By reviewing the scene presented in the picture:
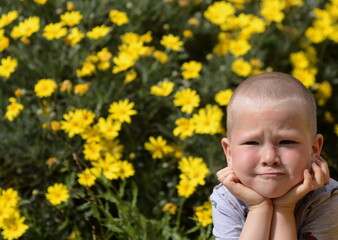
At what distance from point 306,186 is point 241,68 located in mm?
1673

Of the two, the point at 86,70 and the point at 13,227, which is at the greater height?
the point at 86,70

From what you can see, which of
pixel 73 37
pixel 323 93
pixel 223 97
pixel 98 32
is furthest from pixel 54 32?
pixel 323 93

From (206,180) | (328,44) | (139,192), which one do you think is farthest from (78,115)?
(328,44)

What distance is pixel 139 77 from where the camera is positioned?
11.3 feet

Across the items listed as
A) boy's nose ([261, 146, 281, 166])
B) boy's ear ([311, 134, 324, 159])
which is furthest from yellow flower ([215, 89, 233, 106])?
boy's nose ([261, 146, 281, 166])

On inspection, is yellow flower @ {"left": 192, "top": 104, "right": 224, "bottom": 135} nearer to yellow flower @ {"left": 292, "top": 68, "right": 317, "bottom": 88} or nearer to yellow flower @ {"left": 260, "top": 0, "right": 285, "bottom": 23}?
yellow flower @ {"left": 292, "top": 68, "right": 317, "bottom": 88}

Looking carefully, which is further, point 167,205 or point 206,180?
point 206,180

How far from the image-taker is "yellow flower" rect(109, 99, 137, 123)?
305cm

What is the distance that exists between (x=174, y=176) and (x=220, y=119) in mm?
386

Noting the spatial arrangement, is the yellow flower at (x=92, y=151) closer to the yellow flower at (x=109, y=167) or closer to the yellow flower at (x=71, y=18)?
the yellow flower at (x=109, y=167)

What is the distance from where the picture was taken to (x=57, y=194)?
288 centimetres

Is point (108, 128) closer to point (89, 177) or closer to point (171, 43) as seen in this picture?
point (89, 177)

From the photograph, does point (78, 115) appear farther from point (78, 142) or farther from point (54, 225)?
point (54, 225)

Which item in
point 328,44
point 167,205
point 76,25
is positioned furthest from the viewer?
point 328,44
